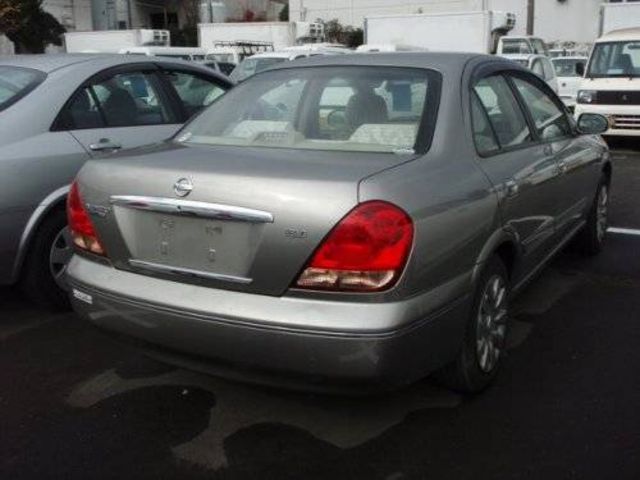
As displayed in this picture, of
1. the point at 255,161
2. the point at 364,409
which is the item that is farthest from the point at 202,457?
the point at 255,161

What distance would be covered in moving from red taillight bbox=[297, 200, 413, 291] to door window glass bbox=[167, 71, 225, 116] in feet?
10.0

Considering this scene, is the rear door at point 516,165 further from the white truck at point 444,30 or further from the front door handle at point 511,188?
the white truck at point 444,30

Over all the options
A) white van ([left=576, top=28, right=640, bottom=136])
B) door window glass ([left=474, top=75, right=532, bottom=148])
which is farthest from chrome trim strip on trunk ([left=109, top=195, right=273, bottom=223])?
white van ([left=576, top=28, right=640, bottom=136])

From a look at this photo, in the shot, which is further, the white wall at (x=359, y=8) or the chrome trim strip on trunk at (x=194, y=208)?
the white wall at (x=359, y=8)

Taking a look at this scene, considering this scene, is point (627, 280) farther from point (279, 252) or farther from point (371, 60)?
point (279, 252)

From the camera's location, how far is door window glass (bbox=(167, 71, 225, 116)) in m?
5.69

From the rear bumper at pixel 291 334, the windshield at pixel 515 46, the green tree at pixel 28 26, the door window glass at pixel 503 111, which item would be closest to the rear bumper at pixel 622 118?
the door window glass at pixel 503 111

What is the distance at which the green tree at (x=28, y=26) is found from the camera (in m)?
32.1

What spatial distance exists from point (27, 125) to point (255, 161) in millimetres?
2056

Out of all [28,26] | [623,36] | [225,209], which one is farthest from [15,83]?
[28,26]

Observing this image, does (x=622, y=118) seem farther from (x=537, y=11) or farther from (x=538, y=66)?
(x=537, y=11)

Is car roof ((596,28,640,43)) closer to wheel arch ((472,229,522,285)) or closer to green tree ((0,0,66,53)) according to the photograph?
wheel arch ((472,229,522,285))

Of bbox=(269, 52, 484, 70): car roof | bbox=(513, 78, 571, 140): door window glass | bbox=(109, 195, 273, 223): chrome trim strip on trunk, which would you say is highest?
bbox=(269, 52, 484, 70): car roof

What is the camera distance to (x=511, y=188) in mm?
3617
